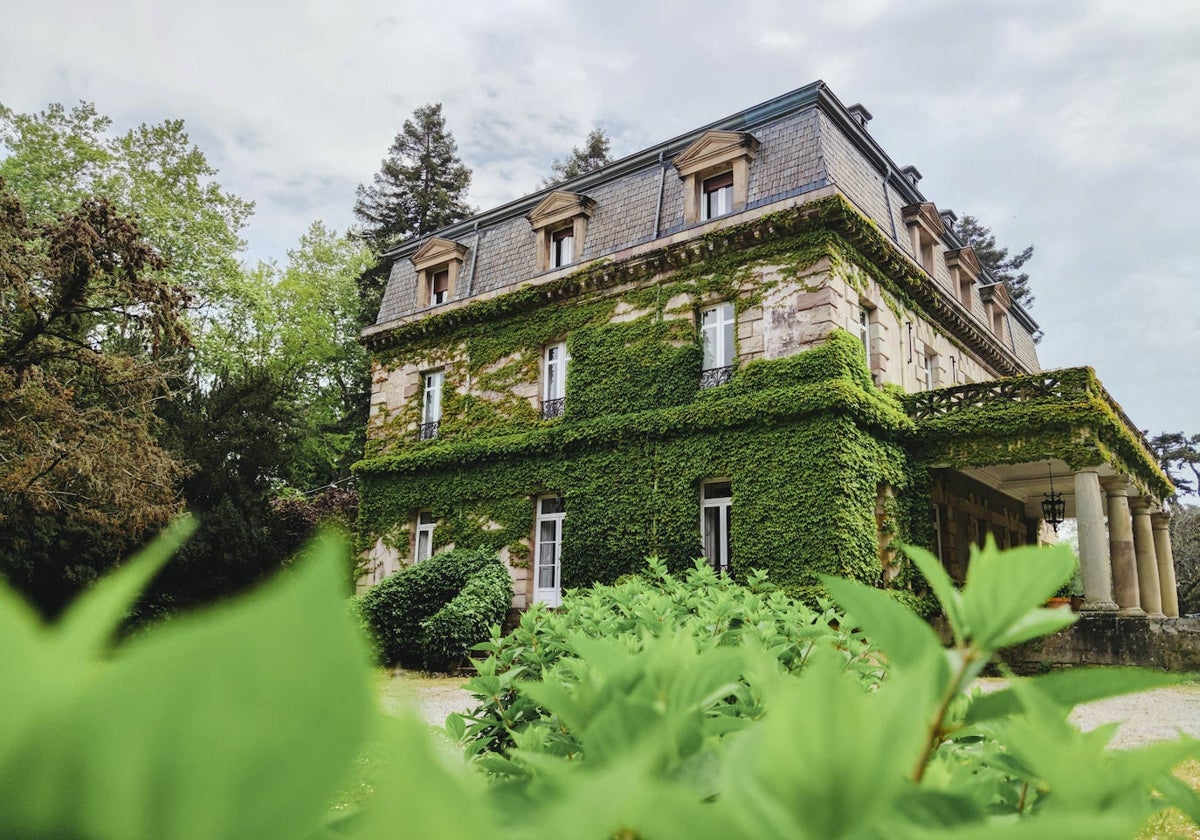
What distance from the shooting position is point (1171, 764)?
0.52 m

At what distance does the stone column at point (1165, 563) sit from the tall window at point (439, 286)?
18.3 m

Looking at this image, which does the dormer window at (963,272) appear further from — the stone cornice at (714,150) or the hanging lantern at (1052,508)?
the stone cornice at (714,150)

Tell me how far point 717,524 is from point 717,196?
6.58m

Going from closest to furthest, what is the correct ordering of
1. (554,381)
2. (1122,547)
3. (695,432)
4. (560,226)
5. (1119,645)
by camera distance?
(1119,645) → (695,432) → (1122,547) → (554,381) → (560,226)

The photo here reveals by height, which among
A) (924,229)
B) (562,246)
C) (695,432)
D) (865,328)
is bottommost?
(695,432)

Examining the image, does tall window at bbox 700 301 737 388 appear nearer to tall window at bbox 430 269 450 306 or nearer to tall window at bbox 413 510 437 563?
tall window at bbox 413 510 437 563

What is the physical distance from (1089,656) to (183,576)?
20.1m

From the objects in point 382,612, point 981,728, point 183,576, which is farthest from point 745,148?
point 183,576

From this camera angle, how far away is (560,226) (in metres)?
18.3

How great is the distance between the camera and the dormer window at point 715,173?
15.5m

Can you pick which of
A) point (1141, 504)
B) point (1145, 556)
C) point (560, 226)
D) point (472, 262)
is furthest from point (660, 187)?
point (1145, 556)

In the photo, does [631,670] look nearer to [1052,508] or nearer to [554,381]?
[554,381]

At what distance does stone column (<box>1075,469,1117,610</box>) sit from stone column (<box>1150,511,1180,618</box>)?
24.0 ft

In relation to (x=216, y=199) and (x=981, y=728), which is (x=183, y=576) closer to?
(x=216, y=199)
